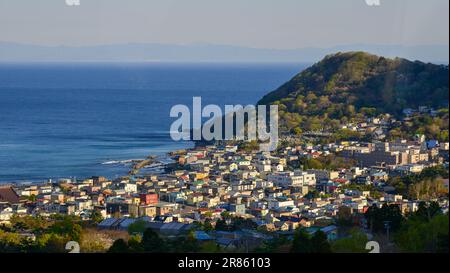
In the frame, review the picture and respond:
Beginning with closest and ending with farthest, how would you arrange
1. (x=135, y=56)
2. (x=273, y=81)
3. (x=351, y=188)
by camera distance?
1. (x=351, y=188)
2. (x=135, y=56)
3. (x=273, y=81)

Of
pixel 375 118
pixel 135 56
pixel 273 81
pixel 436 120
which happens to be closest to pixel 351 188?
pixel 436 120

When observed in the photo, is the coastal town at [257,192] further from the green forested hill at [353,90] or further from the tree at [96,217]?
the green forested hill at [353,90]

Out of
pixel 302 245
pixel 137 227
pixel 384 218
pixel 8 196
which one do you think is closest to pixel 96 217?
pixel 137 227

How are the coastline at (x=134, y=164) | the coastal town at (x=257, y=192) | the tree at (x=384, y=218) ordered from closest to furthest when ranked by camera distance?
the tree at (x=384, y=218) → the coastal town at (x=257, y=192) → the coastline at (x=134, y=164)

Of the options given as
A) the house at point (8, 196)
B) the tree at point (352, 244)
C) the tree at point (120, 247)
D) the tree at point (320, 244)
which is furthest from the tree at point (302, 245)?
the house at point (8, 196)

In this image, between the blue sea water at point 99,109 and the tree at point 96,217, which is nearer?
the tree at point 96,217

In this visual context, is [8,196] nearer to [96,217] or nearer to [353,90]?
[96,217]
